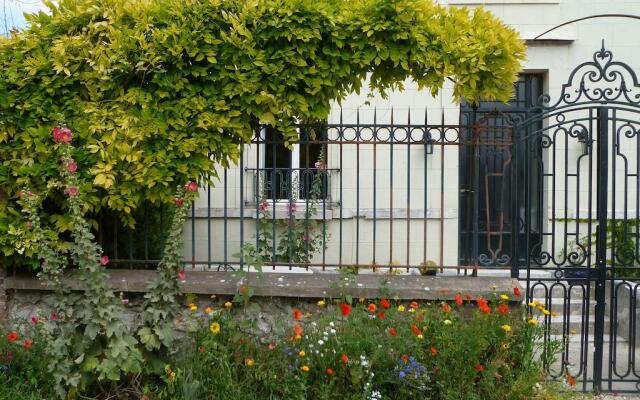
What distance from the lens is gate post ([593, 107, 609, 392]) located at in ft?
17.2

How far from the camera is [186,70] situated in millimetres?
4930

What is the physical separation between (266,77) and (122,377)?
7.83 feet

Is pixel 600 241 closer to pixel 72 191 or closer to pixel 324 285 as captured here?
pixel 324 285

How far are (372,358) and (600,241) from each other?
2.24 meters

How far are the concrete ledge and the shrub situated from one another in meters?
0.17

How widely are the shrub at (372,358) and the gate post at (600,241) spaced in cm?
83

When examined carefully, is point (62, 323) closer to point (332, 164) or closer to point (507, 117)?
Answer: point (507, 117)

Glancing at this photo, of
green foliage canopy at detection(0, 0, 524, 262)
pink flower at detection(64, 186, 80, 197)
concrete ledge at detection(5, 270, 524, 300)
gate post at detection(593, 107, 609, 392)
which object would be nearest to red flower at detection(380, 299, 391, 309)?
concrete ledge at detection(5, 270, 524, 300)

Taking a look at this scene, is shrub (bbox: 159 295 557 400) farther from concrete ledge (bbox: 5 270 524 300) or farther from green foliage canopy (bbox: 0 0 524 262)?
green foliage canopy (bbox: 0 0 524 262)

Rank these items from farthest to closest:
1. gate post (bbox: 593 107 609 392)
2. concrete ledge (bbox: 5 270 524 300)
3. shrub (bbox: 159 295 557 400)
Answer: gate post (bbox: 593 107 609 392)
concrete ledge (bbox: 5 270 524 300)
shrub (bbox: 159 295 557 400)

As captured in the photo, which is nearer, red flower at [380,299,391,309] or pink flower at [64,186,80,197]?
pink flower at [64,186,80,197]

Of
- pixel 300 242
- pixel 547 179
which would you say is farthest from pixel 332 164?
pixel 547 179

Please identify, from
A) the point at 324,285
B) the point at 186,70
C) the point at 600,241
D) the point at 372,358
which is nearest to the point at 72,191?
the point at 186,70

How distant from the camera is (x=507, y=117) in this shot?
534cm
